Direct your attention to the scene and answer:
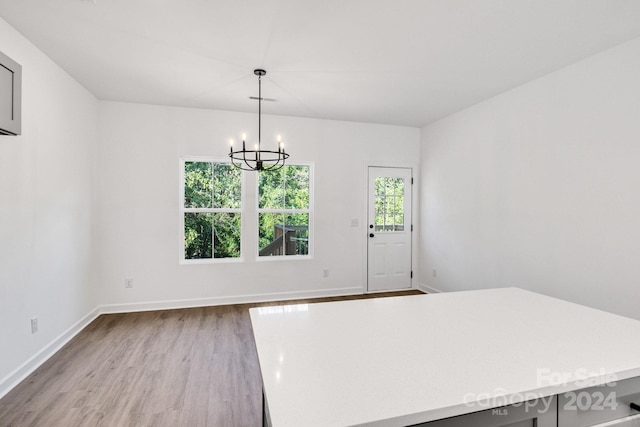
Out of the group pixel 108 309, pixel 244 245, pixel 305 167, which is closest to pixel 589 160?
pixel 305 167

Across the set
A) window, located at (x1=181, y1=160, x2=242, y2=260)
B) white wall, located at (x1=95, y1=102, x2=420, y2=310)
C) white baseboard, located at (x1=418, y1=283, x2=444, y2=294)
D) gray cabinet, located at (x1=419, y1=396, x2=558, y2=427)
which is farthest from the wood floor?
white baseboard, located at (x1=418, y1=283, x2=444, y2=294)

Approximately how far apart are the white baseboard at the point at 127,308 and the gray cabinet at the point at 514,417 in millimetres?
3107

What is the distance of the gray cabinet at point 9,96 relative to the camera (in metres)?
1.80

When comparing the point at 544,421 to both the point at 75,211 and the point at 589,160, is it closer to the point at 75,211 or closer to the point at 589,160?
the point at 589,160

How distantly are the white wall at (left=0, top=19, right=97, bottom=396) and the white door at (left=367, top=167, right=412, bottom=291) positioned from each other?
3.75m

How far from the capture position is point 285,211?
15.7 ft

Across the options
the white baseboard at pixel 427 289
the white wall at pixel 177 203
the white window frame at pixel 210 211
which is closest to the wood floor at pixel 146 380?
the white wall at pixel 177 203

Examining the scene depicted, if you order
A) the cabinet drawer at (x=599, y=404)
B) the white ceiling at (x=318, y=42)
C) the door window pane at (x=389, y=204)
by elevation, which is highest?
the white ceiling at (x=318, y=42)

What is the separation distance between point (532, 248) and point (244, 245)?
3.47 m

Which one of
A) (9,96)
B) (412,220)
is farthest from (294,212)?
(9,96)

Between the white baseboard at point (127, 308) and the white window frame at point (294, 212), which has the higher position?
the white window frame at point (294, 212)

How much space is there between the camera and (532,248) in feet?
11.1

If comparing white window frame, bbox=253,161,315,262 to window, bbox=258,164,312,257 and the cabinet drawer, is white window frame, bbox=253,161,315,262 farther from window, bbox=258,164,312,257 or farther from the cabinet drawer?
the cabinet drawer

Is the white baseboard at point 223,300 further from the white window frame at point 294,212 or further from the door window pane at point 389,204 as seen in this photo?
the door window pane at point 389,204
